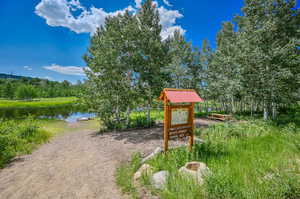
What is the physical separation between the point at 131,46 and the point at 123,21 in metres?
2.19

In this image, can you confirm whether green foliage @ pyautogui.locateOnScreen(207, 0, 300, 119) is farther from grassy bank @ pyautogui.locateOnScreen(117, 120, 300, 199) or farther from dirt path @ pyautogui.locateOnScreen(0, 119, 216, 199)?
dirt path @ pyautogui.locateOnScreen(0, 119, 216, 199)

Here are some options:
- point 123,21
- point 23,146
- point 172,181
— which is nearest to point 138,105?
point 123,21

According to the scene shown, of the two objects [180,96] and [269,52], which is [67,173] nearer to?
[180,96]

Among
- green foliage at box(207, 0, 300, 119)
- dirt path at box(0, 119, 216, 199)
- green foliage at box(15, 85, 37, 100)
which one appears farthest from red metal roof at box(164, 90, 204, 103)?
green foliage at box(15, 85, 37, 100)

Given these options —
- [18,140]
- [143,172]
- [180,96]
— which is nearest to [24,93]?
[18,140]

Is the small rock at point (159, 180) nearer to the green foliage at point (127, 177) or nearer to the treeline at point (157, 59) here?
the green foliage at point (127, 177)

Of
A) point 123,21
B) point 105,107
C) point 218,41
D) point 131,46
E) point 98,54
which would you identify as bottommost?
point 105,107

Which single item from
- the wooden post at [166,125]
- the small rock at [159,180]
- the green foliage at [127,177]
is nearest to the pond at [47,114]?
the green foliage at [127,177]

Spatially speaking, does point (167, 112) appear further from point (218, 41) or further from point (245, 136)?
point (218, 41)

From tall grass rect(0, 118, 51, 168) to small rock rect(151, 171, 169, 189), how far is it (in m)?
5.93

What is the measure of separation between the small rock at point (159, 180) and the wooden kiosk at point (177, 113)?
1.37m

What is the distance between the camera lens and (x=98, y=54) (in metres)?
9.09

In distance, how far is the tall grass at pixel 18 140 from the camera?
20.2ft

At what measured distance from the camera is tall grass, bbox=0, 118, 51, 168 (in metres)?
6.15
